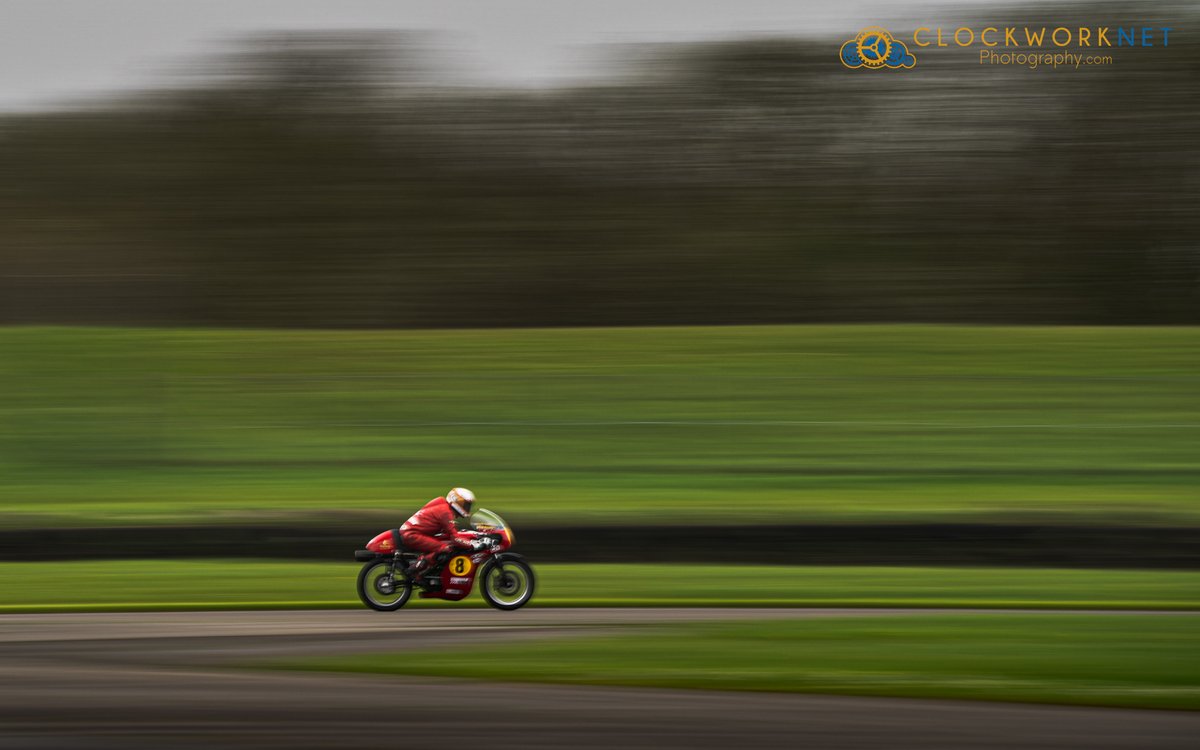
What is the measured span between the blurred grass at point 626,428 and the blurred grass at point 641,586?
1.20 m

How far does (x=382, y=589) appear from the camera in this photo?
10.6 metres

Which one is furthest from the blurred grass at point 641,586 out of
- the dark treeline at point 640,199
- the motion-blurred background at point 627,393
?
the dark treeline at point 640,199

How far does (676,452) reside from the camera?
65.1ft

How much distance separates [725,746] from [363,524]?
30.4ft

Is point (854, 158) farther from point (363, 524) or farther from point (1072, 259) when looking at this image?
point (363, 524)

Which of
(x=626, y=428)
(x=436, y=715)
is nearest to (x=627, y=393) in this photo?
(x=626, y=428)

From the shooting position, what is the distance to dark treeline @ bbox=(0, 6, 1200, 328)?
107 feet

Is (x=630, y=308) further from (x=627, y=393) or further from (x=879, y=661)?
(x=879, y=661)

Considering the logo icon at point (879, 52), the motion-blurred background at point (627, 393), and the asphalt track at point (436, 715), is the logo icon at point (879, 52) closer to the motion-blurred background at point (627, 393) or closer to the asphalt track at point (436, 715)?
the motion-blurred background at point (627, 393)

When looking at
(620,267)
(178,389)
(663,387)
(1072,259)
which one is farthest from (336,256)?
(1072,259)

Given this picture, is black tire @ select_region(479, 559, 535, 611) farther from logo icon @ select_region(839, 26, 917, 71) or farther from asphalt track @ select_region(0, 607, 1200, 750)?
logo icon @ select_region(839, 26, 917, 71)

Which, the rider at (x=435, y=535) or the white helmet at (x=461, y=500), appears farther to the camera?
the rider at (x=435, y=535)

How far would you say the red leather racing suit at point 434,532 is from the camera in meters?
10.2

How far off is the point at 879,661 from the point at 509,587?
10.2 ft
